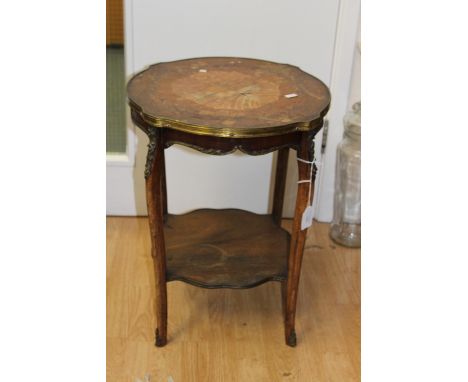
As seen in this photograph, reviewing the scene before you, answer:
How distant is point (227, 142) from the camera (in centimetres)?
152

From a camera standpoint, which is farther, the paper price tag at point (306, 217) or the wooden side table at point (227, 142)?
the paper price tag at point (306, 217)

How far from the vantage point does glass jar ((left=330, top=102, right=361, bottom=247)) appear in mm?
2244

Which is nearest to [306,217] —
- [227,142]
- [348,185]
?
[227,142]

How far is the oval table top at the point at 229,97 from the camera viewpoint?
1482mm

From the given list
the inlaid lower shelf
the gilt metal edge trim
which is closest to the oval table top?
the gilt metal edge trim

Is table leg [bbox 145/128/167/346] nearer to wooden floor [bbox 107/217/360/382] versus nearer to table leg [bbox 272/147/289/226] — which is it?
wooden floor [bbox 107/217/360/382]

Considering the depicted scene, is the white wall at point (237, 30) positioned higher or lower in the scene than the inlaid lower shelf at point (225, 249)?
higher

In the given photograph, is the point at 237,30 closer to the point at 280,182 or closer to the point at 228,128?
the point at 280,182

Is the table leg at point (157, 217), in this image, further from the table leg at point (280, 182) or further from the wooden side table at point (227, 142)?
the table leg at point (280, 182)

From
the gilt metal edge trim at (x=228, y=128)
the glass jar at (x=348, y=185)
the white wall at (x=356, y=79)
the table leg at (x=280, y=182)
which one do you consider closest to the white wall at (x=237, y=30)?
the white wall at (x=356, y=79)

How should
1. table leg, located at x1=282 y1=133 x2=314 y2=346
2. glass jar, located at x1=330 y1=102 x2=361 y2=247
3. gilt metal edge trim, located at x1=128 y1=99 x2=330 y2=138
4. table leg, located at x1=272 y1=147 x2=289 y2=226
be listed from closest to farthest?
gilt metal edge trim, located at x1=128 y1=99 x2=330 y2=138
table leg, located at x1=282 y1=133 x2=314 y2=346
table leg, located at x1=272 y1=147 x2=289 y2=226
glass jar, located at x1=330 y1=102 x2=361 y2=247

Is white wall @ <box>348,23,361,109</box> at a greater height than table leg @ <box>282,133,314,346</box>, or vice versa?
white wall @ <box>348,23,361,109</box>

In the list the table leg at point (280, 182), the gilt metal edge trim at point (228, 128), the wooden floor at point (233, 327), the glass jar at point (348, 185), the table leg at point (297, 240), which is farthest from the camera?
the glass jar at point (348, 185)

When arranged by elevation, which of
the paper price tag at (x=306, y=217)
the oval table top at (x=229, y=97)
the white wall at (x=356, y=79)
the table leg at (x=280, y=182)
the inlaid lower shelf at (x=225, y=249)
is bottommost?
the inlaid lower shelf at (x=225, y=249)
